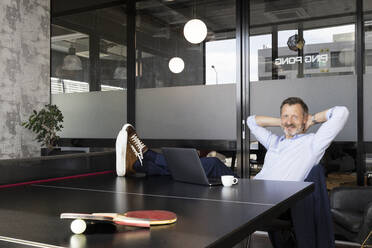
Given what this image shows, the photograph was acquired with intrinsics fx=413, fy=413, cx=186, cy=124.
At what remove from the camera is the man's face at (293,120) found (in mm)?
3137

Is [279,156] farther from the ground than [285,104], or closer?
closer

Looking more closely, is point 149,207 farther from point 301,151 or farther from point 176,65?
point 176,65

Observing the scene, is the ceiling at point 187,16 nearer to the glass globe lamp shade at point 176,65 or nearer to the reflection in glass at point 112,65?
the reflection in glass at point 112,65

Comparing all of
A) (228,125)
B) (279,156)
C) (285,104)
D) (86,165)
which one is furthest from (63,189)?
(228,125)

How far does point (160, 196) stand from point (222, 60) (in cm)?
339

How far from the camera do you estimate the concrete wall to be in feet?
16.6

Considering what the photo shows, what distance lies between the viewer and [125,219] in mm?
1181

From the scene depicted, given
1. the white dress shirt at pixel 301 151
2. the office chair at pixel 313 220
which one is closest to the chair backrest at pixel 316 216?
the office chair at pixel 313 220

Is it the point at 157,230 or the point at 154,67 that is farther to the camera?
the point at 154,67

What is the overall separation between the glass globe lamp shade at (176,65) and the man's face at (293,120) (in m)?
2.24

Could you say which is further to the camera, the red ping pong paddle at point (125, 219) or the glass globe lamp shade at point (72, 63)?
the glass globe lamp shade at point (72, 63)

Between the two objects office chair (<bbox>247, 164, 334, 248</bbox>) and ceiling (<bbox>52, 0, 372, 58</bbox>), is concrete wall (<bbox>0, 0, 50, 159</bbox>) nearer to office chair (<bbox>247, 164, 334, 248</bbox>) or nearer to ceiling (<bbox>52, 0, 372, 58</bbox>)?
ceiling (<bbox>52, 0, 372, 58</bbox>)

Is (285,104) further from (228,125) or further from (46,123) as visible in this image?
(46,123)

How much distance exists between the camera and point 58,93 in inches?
239
